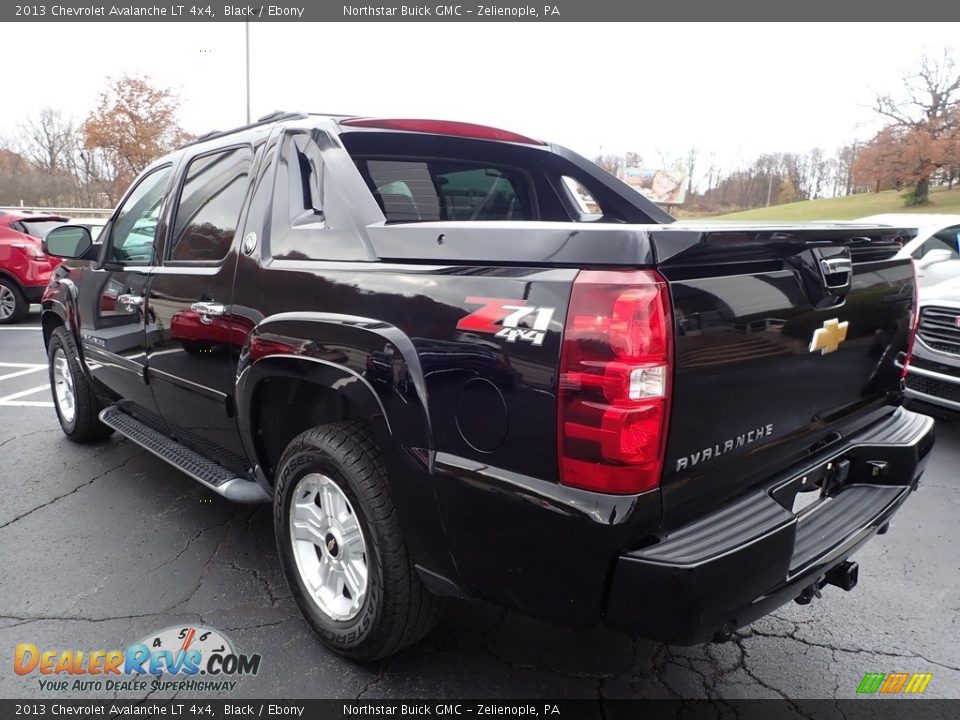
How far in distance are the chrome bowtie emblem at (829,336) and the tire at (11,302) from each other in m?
12.0

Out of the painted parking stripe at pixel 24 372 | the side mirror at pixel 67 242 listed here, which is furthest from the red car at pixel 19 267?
the side mirror at pixel 67 242

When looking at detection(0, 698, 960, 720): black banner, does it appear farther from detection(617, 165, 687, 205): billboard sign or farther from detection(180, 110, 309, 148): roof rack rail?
detection(617, 165, 687, 205): billboard sign

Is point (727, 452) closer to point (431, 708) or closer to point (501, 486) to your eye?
point (501, 486)

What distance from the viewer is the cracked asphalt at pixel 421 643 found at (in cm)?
230

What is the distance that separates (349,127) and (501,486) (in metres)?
1.71

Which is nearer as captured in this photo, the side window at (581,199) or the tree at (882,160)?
the side window at (581,199)

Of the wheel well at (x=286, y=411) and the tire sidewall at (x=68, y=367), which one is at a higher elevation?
the wheel well at (x=286, y=411)

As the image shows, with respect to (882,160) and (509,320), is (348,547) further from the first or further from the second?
(882,160)

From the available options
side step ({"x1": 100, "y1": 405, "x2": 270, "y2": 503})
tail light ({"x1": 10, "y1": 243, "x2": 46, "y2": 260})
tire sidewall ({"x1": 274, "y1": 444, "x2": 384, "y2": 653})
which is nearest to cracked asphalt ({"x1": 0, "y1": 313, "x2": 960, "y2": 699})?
tire sidewall ({"x1": 274, "y1": 444, "x2": 384, "y2": 653})

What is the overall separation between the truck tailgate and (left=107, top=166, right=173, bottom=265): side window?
2902mm

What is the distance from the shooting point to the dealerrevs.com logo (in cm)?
231

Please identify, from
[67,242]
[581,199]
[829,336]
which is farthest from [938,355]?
[67,242]

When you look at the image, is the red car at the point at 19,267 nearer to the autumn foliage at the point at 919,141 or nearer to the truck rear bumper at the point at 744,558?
the truck rear bumper at the point at 744,558

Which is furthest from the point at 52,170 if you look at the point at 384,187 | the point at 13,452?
the point at 384,187
